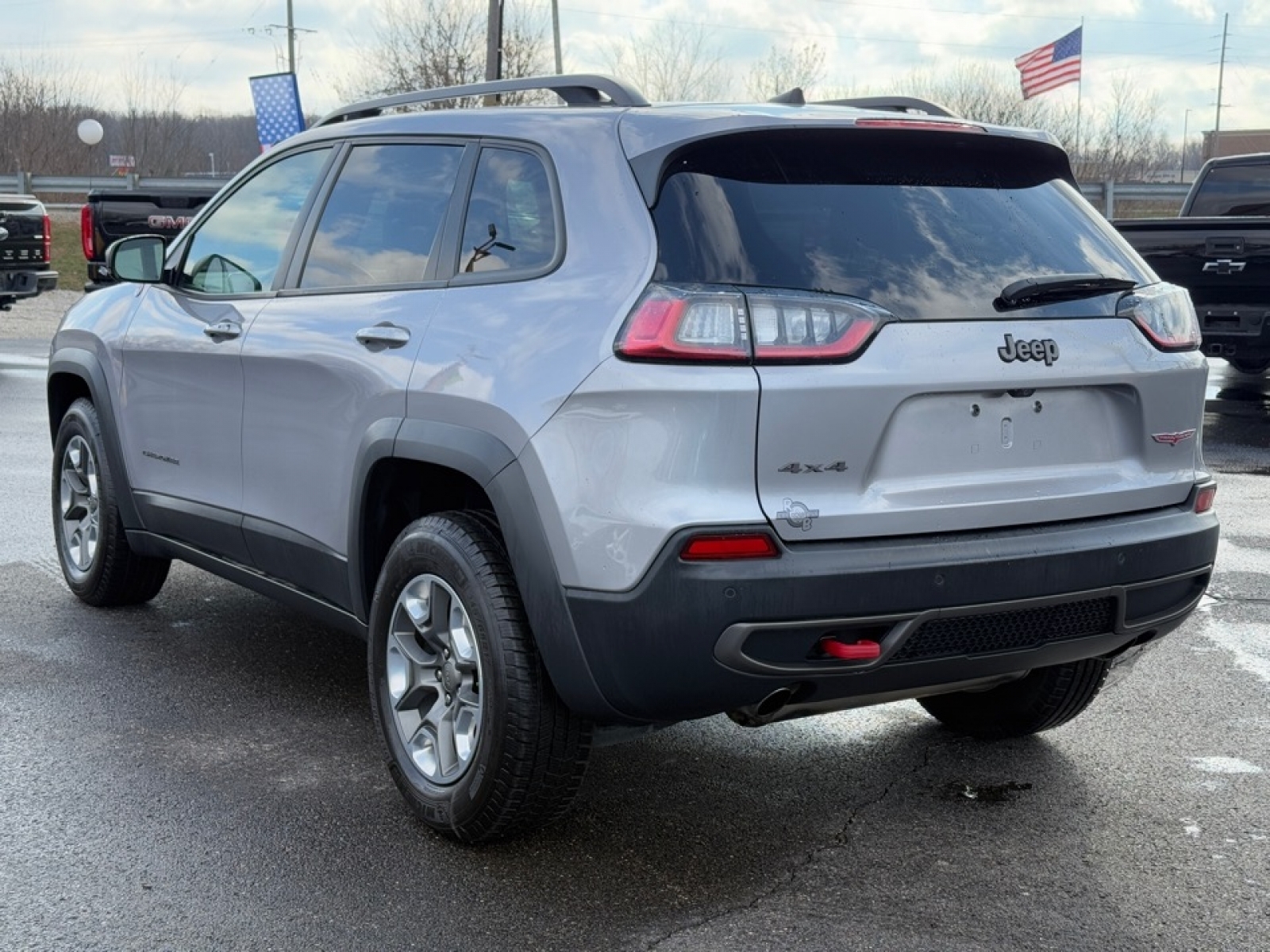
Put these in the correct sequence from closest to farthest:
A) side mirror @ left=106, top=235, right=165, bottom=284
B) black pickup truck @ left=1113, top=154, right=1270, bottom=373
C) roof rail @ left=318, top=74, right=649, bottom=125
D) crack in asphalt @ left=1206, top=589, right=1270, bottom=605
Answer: roof rail @ left=318, top=74, right=649, bottom=125
side mirror @ left=106, top=235, right=165, bottom=284
crack in asphalt @ left=1206, top=589, right=1270, bottom=605
black pickup truck @ left=1113, top=154, right=1270, bottom=373

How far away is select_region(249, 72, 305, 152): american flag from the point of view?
2327cm

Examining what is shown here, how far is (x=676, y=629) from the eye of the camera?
315 cm

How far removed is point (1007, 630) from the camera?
341 cm

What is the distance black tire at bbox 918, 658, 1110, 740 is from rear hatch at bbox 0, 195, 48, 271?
12557mm

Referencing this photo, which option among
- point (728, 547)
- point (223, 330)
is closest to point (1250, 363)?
point (223, 330)

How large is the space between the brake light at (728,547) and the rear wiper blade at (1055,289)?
2.69 feet

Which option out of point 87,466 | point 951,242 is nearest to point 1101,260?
point 951,242

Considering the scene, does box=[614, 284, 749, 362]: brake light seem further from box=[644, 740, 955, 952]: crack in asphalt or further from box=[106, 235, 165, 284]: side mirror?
box=[106, 235, 165, 284]: side mirror

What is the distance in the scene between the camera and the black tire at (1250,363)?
518 inches

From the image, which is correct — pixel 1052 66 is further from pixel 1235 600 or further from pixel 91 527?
pixel 91 527

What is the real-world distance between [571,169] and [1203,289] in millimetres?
9128

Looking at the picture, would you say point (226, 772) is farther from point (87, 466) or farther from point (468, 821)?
point (87, 466)

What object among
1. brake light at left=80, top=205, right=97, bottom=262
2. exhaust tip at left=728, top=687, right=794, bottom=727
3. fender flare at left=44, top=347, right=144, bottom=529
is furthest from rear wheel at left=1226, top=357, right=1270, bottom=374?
brake light at left=80, top=205, right=97, bottom=262

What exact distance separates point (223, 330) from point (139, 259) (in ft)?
2.35
